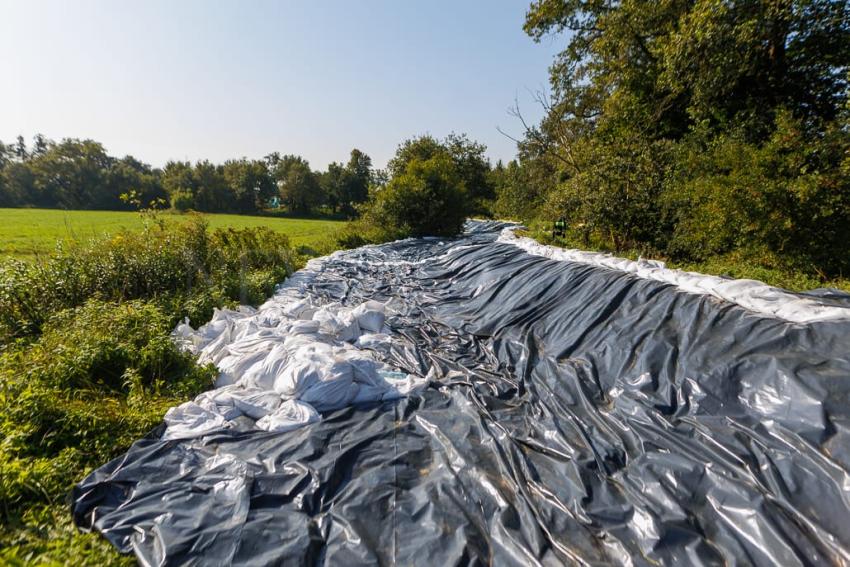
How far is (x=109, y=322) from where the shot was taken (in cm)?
310

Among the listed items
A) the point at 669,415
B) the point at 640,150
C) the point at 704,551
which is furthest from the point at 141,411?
the point at 640,150

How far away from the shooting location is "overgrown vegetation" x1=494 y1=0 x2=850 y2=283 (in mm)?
4508

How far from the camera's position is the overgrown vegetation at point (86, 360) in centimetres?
168

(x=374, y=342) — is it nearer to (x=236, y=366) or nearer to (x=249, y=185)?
(x=236, y=366)

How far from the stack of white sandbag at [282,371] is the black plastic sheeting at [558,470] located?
6.1 inches

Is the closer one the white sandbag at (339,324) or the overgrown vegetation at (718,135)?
the white sandbag at (339,324)

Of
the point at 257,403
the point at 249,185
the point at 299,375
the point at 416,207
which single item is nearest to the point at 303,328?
the point at 299,375

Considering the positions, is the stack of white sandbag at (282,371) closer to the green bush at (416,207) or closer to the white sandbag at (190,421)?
the white sandbag at (190,421)

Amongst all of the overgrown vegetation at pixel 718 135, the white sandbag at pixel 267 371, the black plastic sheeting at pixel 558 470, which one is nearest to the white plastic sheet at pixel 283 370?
the white sandbag at pixel 267 371

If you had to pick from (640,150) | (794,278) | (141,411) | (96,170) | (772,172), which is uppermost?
(96,170)

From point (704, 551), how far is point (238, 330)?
422 cm

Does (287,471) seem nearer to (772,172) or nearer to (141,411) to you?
(141,411)

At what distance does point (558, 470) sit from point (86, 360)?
3.82m

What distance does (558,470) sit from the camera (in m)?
2.00
